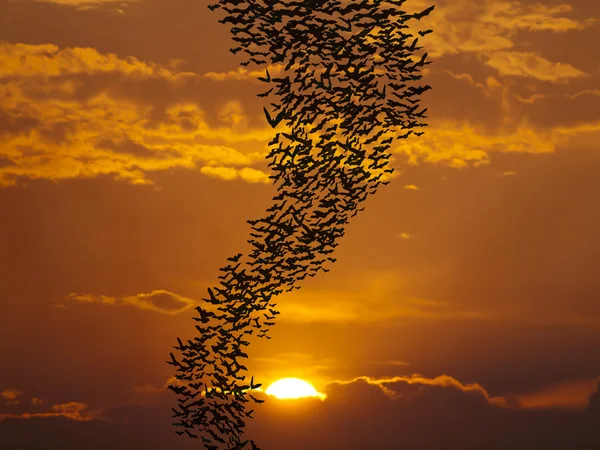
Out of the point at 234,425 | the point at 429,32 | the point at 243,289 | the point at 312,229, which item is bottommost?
the point at 234,425

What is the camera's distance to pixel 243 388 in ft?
61.2

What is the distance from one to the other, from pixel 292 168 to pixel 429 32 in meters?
4.28

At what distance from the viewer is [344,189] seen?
1920 centimetres

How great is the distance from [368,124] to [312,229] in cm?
278

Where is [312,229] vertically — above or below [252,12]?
below

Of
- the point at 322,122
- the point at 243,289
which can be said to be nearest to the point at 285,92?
the point at 322,122

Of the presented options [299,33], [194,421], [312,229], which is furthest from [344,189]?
[194,421]

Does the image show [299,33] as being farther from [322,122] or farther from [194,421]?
[194,421]

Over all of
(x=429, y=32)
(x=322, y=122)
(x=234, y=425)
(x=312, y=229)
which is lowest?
(x=234, y=425)

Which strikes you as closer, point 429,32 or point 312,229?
point 429,32

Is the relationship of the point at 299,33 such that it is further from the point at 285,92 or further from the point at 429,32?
the point at 429,32

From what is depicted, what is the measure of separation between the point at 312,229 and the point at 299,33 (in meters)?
4.51

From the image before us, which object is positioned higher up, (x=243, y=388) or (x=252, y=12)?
(x=252, y=12)

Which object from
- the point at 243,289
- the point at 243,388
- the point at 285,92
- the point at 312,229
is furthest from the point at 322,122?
the point at 243,388
